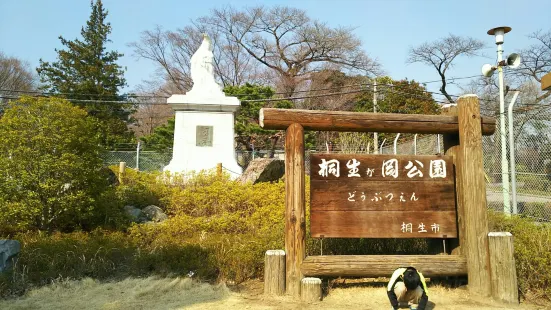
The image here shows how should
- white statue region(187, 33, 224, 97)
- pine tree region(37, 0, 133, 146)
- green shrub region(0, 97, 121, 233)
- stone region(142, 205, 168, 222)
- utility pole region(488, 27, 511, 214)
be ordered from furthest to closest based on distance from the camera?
pine tree region(37, 0, 133, 146) → white statue region(187, 33, 224, 97) → utility pole region(488, 27, 511, 214) → stone region(142, 205, 168, 222) → green shrub region(0, 97, 121, 233)

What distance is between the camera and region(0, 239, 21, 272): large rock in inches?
163

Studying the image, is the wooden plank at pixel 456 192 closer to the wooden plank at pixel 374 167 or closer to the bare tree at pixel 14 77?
the wooden plank at pixel 374 167

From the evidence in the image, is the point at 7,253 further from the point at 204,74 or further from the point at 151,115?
the point at 151,115

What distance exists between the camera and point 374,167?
408cm

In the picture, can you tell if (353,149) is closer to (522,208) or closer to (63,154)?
(522,208)

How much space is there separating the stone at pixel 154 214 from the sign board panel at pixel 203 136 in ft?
14.8

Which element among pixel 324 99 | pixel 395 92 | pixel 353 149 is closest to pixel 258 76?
pixel 324 99

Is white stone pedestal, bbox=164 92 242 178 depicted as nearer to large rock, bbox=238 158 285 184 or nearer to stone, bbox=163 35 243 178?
stone, bbox=163 35 243 178

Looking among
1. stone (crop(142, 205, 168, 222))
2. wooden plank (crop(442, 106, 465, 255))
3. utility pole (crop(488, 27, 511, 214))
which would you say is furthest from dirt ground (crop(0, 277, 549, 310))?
utility pole (crop(488, 27, 511, 214))

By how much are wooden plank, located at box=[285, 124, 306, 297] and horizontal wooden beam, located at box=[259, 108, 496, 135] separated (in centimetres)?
12

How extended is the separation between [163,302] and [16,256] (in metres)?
1.91

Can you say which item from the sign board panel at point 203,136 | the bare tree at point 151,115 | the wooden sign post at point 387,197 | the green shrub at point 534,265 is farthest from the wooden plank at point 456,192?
the bare tree at point 151,115

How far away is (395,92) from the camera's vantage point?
2388 cm

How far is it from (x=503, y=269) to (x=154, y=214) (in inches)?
208
